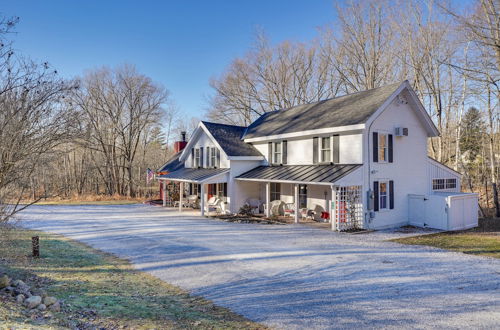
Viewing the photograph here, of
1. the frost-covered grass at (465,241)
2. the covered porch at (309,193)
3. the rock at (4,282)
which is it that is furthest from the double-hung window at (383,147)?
the rock at (4,282)

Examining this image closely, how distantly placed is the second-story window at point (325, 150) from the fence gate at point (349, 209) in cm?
216

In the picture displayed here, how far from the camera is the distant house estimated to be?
14812 mm

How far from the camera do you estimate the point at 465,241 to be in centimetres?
1241

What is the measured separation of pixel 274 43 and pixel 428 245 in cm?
2771

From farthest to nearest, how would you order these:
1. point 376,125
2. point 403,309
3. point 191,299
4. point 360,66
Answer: point 360,66, point 376,125, point 191,299, point 403,309

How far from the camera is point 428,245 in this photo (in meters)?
11.7

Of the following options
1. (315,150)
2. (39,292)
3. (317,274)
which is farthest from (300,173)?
(39,292)

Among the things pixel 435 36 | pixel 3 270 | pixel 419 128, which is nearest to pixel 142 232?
pixel 3 270

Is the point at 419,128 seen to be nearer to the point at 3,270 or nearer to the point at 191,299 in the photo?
the point at 191,299

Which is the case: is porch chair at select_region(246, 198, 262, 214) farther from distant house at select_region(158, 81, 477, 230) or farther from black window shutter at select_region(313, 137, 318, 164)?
black window shutter at select_region(313, 137, 318, 164)

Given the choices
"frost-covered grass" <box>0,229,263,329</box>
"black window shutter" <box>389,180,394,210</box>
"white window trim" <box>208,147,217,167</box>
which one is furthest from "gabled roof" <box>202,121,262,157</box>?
"frost-covered grass" <box>0,229,263,329</box>

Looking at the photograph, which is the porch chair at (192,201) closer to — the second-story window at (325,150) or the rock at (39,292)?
the second-story window at (325,150)

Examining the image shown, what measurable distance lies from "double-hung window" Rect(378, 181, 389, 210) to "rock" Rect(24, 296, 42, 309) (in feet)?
45.3

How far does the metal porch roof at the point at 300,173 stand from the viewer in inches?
573
